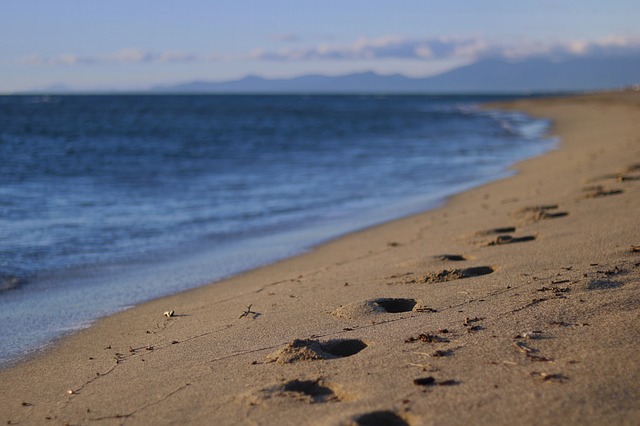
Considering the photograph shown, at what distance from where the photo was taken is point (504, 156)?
21.6m

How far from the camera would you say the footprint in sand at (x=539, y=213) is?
852 centimetres

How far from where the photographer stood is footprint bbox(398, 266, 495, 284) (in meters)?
6.05

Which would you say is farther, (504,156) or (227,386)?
(504,156)

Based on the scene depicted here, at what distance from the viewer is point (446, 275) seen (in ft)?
19.9

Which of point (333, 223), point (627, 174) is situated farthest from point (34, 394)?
point (627, 174)

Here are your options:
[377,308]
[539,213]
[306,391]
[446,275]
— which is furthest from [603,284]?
[539,213]

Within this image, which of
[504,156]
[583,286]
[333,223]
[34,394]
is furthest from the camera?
[504,156]

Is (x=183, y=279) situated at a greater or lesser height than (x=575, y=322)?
lesser

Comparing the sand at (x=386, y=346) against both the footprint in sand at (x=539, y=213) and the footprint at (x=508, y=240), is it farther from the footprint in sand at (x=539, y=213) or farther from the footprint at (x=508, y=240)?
the footprint in sand at (x=539, y=213)

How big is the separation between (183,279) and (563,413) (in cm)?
505

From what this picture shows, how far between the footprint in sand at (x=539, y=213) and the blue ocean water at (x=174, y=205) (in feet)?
8.14

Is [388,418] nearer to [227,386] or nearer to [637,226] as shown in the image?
[227,386]

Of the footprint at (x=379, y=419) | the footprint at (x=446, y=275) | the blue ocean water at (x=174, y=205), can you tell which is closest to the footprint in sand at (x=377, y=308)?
the footprint at (x=446, y=275)

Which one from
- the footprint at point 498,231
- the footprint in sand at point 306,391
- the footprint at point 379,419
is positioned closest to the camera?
the footprint at point 379,419
